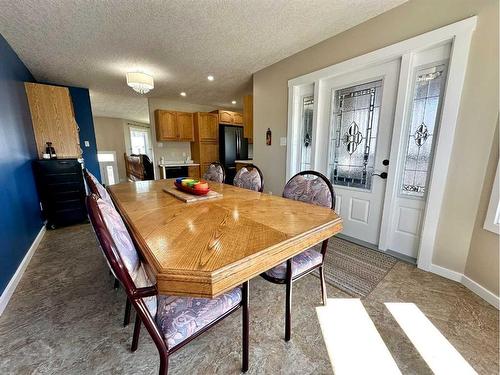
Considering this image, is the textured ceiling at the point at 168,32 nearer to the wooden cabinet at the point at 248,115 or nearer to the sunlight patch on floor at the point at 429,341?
the wooden cabinet at the point at 248,115

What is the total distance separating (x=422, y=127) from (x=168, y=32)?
278 cm

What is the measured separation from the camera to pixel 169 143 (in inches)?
222

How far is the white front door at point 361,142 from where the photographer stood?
84.8 inches

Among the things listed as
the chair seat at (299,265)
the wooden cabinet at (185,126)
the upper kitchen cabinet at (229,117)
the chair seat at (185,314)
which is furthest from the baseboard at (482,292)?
the wooden cabinet at (185,126)

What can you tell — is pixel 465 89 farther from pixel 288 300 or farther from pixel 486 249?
pixel 288 300

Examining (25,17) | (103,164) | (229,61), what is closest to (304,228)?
(229,61)

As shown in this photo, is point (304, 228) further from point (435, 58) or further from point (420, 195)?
point (435, 58)

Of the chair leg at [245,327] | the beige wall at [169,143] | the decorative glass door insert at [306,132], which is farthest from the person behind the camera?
the beige wall at [169,143]

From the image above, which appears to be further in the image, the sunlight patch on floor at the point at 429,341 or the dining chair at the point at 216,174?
the dining chair at the point at 216,174

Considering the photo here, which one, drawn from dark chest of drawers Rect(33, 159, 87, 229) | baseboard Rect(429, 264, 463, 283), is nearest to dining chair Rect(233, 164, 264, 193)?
baseboard Rect(429, 264, 463, 283)

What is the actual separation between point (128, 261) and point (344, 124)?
8.49 ft

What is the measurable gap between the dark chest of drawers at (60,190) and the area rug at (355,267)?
11.9 feet

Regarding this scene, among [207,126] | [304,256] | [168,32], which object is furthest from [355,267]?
[207,126]

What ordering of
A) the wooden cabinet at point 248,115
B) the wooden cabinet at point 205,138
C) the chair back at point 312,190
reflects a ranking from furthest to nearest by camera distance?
the wooden cabinet at point 205,138 < the wooden cabinet at point 248,115 < the chair back at point 312,190
